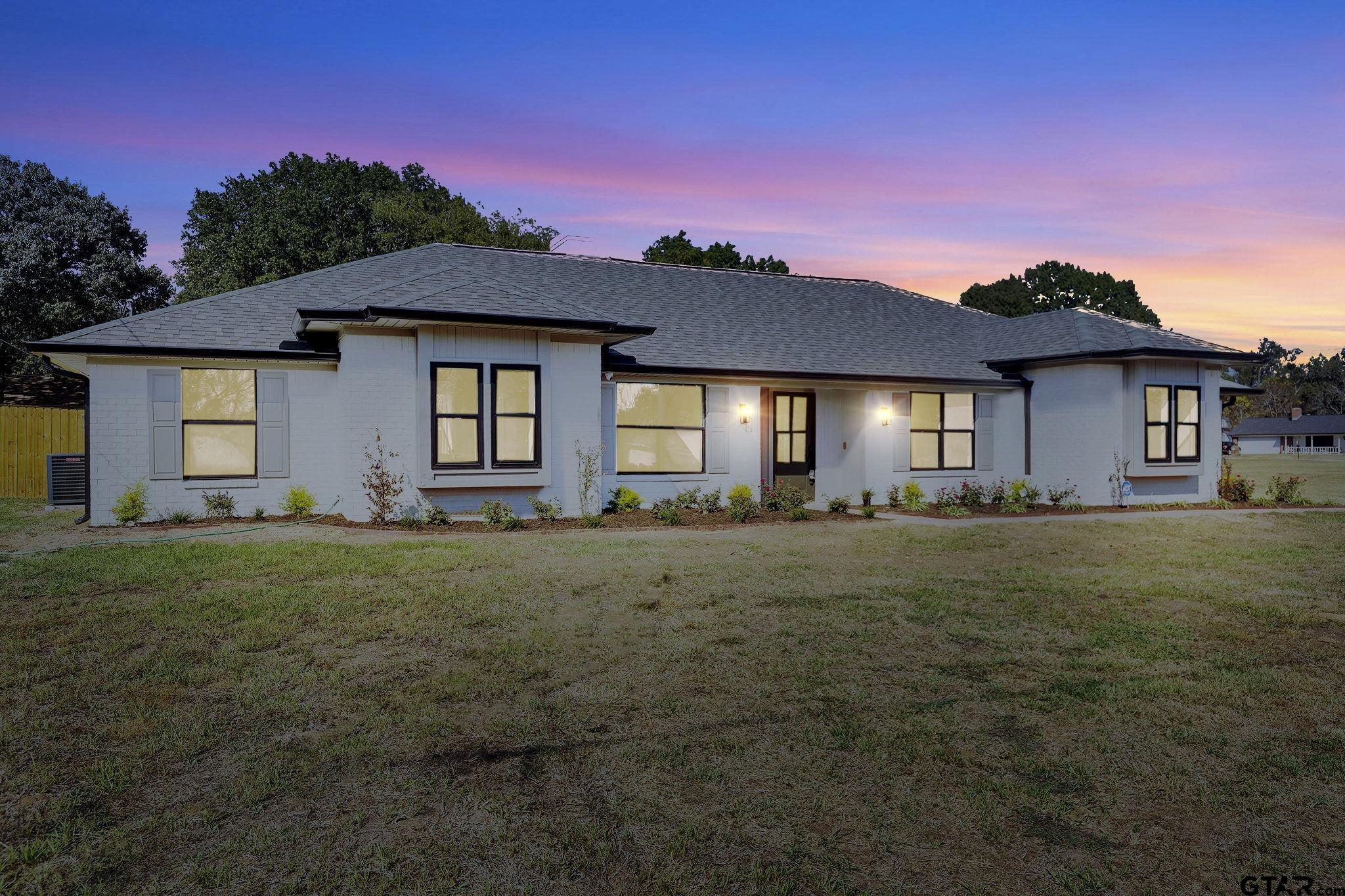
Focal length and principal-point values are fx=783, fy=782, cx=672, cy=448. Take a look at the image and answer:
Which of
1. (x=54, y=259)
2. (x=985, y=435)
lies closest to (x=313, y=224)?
(x=54, y=259)

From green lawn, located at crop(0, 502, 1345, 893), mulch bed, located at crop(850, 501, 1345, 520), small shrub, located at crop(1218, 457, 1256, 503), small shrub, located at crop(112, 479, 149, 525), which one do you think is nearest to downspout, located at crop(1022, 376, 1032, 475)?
mulch bed, located at crop(850, 501, 1345, 520)

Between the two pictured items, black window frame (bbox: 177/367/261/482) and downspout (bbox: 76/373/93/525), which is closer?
downspout (bbox: 76/373/93/525)

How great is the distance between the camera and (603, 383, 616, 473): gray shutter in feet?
48.8

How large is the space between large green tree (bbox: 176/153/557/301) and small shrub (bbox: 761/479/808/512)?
21.3 metres

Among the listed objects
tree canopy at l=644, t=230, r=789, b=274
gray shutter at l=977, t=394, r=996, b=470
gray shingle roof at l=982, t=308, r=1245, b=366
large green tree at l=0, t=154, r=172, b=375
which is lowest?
gray shutter at l=977, t=394, r=996, b=470

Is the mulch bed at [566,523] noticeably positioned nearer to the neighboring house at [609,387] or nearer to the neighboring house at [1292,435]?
the neighboring house at [609,387]

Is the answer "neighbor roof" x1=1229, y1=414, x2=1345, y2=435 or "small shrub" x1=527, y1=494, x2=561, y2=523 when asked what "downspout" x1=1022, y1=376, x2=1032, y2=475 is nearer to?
"small shrub" x1=527, y1=494, x2=561, y2=523

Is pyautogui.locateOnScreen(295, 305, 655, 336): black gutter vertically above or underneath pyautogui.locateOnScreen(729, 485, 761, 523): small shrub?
above

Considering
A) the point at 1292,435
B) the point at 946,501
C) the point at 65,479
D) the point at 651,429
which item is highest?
the point at 1292,435

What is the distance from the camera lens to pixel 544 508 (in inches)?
523

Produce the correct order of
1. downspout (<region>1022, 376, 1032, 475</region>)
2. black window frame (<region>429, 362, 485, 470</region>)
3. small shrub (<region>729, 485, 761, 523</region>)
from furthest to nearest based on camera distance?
downspout (<region>1022, 376, 1032, 475</region>), small shrub (<region>729, 485, 761, 523</region>), black window frame (<region>429, 362, 485, 470</region>)

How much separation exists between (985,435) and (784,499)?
21.1 ft

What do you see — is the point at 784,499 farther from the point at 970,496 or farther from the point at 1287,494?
the point at 1287,494

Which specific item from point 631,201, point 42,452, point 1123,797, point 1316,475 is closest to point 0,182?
point 42,452
